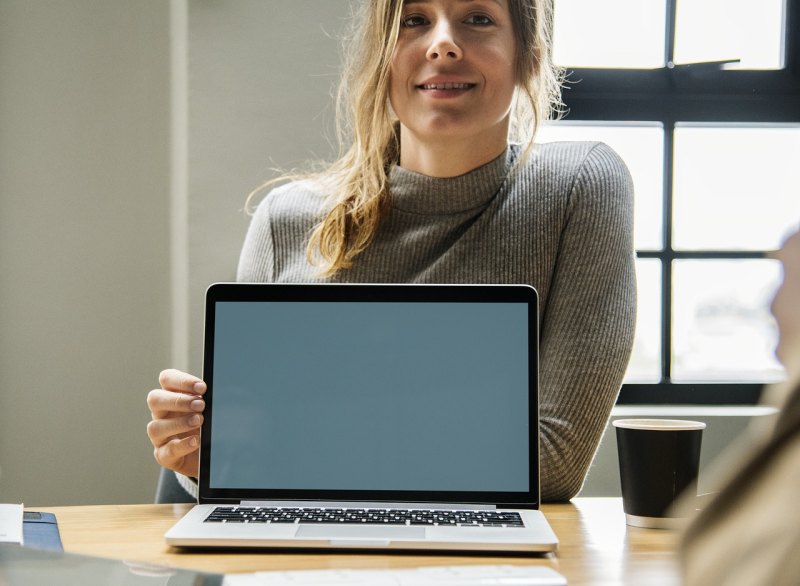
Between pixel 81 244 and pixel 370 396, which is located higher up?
pixel 81 244

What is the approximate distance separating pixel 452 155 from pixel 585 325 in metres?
0.33

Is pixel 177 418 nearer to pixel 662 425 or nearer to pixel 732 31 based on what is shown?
pixel 662 425

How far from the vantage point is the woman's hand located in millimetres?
819

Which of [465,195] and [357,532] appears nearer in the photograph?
[357,532]

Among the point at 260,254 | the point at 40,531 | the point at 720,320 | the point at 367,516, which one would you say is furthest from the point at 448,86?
the point at 720,320

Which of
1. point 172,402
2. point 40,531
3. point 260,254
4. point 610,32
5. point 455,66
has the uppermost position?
point 610,32

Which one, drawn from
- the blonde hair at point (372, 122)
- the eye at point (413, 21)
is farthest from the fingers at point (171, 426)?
the eye at point (413, 21)

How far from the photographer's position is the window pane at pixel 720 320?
2.02 meters

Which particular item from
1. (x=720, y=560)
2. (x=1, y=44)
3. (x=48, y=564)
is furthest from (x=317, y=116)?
(x=720, y=560)

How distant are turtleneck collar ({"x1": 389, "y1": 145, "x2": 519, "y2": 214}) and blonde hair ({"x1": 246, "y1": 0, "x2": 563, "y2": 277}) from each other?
0.04 m

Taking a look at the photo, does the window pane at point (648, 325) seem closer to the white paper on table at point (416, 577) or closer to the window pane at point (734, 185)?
the window pane at point (734, 185)

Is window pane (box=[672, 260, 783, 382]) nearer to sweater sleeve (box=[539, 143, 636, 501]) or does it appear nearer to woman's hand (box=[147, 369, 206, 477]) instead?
sweater sleeve (box=[539, 143, 636, 501])

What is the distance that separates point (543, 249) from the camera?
3.83ft

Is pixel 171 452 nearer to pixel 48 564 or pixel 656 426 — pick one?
pixel 48 564
